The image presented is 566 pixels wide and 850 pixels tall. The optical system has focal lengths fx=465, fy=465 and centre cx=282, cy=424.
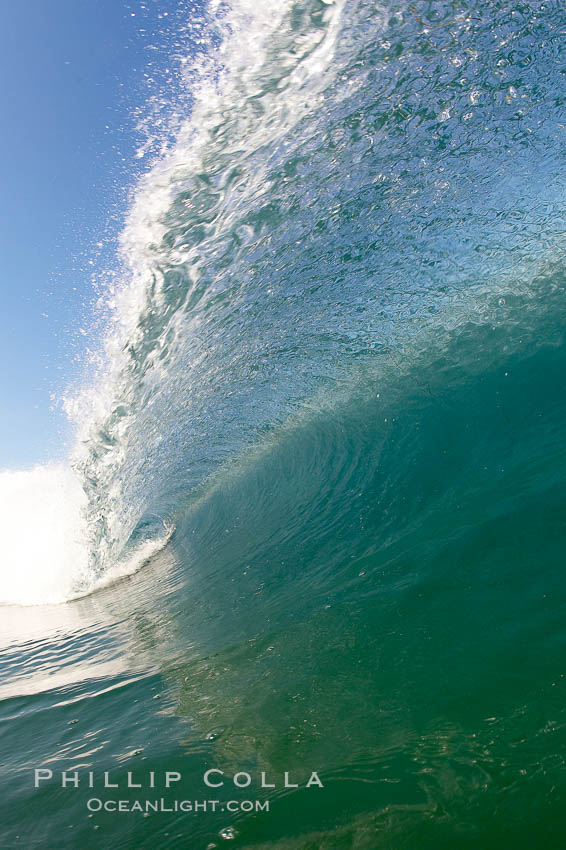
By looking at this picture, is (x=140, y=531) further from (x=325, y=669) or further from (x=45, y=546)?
(x=325, y=669)

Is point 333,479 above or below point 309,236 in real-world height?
below

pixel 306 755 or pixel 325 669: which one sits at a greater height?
pixel 325 669

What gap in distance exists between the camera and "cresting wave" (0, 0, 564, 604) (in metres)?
4.05

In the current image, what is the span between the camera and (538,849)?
4.17 feet

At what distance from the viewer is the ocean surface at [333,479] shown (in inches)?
69.5

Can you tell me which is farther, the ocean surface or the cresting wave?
the cresting wave

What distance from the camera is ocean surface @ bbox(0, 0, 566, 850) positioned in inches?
69.5

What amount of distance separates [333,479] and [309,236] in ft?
10.3

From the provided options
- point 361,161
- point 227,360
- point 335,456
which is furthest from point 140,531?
point 361,161

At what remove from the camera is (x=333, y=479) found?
20.3 ft

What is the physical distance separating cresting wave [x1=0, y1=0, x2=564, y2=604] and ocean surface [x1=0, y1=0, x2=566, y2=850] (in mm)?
31

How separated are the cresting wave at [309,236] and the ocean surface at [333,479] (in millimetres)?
31

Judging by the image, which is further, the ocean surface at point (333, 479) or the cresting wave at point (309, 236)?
the cresting wave at point (309, 236)

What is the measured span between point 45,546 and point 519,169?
10.1 meters
